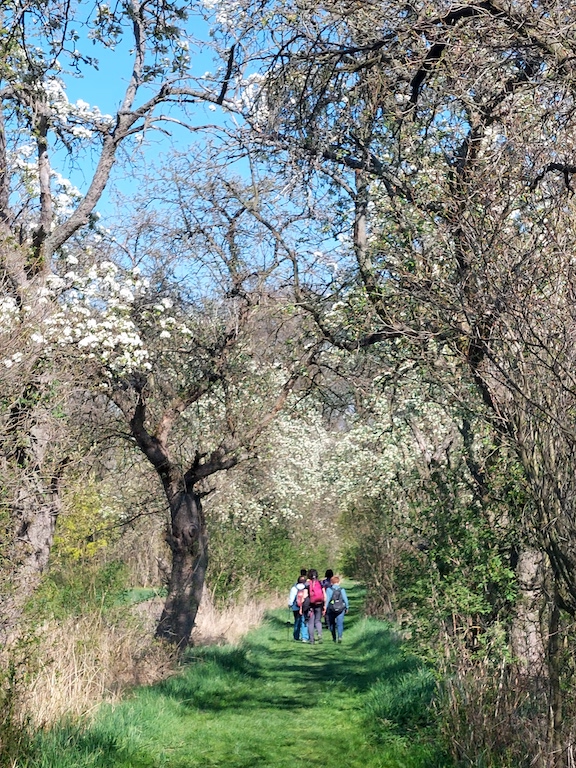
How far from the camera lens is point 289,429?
86.9 ft

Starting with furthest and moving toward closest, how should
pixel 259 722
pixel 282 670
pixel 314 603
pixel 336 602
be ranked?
pixel 314 603, pixel 336 602, pixel 282 670, pixel 259 722

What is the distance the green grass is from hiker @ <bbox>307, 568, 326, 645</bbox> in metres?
5.05

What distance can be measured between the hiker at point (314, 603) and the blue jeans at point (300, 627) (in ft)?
0.55

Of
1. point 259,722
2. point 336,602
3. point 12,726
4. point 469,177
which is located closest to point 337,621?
point 336,602

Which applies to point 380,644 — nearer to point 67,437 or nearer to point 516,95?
point 67,437

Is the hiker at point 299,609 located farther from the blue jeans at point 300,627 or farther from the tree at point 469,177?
the tree at point 469,177

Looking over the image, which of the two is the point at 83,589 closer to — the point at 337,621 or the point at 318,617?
the point at 318,617

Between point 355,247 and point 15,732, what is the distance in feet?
17.1

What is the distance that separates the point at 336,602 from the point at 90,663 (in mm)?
11002

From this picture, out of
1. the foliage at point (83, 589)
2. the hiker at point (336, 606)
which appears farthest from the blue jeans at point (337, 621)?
the foliage at point (83, 589)

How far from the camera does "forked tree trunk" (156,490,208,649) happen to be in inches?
553

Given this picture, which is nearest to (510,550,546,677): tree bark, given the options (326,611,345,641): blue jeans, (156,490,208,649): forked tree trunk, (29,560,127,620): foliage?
(29,560,127,620): foliage

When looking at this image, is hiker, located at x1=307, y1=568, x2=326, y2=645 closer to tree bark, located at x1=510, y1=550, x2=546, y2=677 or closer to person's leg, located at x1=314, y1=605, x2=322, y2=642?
person's leg, located at x1=314, y1=605, x2=322, y2=642

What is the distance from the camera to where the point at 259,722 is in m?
10.8
